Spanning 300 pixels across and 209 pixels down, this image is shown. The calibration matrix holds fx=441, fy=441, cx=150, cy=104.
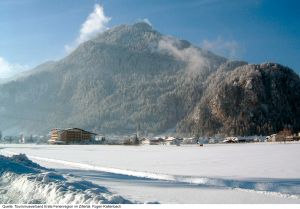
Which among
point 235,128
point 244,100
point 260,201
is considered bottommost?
point 260,201

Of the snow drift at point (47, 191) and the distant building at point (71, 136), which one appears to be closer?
the snow drift at point (47, 191)

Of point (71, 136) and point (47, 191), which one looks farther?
point (71, 136)

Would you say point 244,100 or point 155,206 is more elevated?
point 244,100

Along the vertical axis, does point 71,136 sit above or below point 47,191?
above

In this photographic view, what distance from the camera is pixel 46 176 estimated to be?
15.6 metres

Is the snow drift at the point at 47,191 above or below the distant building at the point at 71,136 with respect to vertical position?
below

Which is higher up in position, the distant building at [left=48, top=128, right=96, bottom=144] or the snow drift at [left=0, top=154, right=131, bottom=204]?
the distant building at [left=48, top=128, right=96, bottom=144]

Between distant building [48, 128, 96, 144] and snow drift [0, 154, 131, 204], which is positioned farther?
distant building [48, 128, 96, 144]

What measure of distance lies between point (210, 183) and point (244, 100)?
605 ft

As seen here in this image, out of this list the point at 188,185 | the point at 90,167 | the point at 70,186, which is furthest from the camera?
the point at 90,167

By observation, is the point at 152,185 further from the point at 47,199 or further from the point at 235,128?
the point at 235,128

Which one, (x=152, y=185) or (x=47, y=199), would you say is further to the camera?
(x=152, y=185)

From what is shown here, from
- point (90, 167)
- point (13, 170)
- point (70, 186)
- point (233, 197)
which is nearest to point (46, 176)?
point (70, 186)

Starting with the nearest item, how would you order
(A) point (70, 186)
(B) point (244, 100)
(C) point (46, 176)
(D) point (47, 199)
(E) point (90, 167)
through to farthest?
(D) point (47, 199) < (A) point (70, 186) < (C) point (46, 176) < (E) point (90, 167) < (B) point (244, 100)
